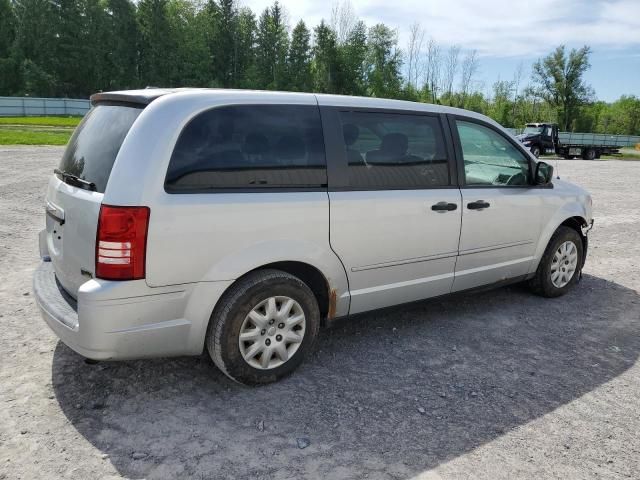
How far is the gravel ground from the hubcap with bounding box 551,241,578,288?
611 mm

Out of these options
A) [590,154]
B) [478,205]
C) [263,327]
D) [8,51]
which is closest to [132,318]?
[263,327]

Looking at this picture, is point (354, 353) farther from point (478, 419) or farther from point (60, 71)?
point (60, 71)

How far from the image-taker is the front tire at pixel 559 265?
5.27 meters

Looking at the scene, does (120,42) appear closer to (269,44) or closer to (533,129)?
(269,44)

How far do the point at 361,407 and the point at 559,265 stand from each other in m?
3.21

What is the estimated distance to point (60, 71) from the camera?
70438 millimetres

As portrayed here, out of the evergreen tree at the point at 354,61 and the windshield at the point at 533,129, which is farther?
the evergreen tree at the point at 354,61

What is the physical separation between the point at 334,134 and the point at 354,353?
66.4 inches

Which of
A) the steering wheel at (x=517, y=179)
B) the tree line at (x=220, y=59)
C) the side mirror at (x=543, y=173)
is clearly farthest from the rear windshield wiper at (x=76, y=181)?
the tree line at (x=220, y=59)

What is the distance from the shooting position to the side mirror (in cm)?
493

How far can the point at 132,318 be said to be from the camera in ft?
9.56

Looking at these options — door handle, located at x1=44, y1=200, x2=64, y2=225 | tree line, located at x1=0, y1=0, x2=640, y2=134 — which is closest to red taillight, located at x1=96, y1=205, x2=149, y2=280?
door handle, located at x1=44, y1=200, x2=64, y2=225

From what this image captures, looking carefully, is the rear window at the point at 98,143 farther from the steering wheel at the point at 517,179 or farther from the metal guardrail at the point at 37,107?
the metal guardrail at the point at 37,107

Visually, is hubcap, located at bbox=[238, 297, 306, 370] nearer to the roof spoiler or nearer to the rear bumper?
the rear bumper
